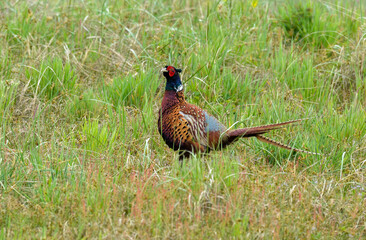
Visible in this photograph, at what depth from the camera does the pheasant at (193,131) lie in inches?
166

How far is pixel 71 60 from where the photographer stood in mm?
5723

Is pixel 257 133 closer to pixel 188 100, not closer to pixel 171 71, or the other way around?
pixel 171 71

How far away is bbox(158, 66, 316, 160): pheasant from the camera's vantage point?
166 inches

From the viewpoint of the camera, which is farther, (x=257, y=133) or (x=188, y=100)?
(x=188, y=100)

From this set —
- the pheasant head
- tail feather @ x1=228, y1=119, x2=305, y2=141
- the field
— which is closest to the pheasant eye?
the pheasant head

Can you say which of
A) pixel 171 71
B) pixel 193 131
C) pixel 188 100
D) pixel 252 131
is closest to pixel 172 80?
pixel 171 71

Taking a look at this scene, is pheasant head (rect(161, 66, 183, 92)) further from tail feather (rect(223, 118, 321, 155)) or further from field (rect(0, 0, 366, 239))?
tail feather (rect(223, 118, 321, 155))

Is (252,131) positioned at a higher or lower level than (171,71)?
lower

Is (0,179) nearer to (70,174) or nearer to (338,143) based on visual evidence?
(70,174)

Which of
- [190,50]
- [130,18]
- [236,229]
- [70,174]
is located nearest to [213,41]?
[190,50]

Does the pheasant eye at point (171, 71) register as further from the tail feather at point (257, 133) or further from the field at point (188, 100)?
the tail feather at point (257, 133)

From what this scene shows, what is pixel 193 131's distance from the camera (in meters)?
4.26

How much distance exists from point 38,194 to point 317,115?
2.45m

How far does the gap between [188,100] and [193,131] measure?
109 cm
